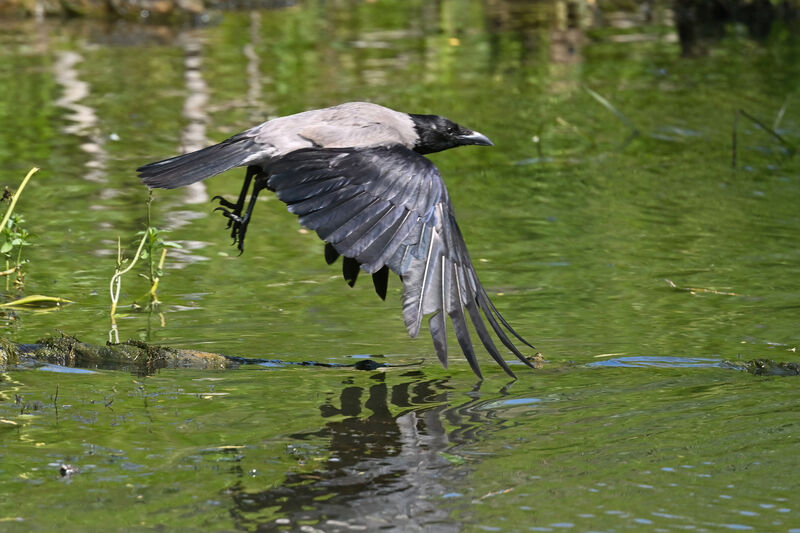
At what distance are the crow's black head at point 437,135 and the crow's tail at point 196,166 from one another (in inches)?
47.4

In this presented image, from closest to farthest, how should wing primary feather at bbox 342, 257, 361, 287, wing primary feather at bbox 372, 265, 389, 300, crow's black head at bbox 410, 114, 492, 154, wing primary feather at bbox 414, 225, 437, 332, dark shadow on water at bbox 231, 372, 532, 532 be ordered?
dark shadow on water at bbox 231, 372, 532, 532
wing primary feather at bbox 414, 225, 437, 332
wing primary feather at bbox 372, 265, 389, 300
wing primary feather at bbox 342, 257, 361, 287
crow's black head at bbox 410, 114, 492, 154

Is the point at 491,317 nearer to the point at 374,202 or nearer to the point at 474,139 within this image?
the point at 374,202

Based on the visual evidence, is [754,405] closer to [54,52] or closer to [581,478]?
[581,478]

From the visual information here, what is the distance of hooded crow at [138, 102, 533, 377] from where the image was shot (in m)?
5.14

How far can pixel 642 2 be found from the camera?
23.9m

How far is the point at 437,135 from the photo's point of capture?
717cm

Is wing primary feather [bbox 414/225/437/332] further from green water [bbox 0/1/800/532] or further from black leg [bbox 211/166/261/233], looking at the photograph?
black leg [bbox 211/166/261/233]

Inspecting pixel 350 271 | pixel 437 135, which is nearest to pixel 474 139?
pixel 437 135

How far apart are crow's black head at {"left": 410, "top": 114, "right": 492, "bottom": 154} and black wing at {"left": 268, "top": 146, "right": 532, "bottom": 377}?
1342mm

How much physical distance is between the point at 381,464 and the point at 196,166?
207 centimetres

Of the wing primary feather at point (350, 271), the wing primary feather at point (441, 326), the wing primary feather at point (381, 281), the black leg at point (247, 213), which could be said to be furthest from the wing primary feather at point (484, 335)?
the black leg at point (247, 213)

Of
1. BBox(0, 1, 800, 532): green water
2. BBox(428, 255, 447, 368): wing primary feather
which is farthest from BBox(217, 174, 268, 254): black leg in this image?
BBox(428, 255, 447, 368): wing primary feather

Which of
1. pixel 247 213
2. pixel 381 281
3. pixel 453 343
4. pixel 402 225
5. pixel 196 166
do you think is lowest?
pixel 453 343

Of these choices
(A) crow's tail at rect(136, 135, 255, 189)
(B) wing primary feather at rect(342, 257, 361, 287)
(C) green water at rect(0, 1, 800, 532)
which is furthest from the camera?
(B) wing primary feather at rect(342, 257, 361, 287)
